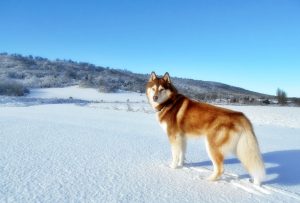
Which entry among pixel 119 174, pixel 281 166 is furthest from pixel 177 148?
pixel 281 166

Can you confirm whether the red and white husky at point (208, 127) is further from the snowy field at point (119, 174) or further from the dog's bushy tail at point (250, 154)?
the snowy field at point (119, 174)

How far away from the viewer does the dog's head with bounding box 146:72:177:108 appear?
21.3 ft

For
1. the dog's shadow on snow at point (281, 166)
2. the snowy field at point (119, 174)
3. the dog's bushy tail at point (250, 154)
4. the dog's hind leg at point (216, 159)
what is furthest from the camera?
the dog's shadow on snow at point (281, 166)

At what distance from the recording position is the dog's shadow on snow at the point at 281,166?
6062mm

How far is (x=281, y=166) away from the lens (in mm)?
7164

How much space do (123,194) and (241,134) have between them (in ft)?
6.81

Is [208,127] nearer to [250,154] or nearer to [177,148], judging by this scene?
[250,154]

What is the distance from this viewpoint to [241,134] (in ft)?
17.4

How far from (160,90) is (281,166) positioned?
3.11m

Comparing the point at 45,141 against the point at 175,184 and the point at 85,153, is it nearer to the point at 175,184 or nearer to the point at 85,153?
Answer: the point at 85,153

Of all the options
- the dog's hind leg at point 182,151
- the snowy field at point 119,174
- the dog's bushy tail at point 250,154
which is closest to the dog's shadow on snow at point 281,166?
the snowy field at point 119,174

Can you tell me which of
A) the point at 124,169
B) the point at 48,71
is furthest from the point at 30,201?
the point at 48,71

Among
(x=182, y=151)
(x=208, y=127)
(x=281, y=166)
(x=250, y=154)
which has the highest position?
(x=208, y=127)

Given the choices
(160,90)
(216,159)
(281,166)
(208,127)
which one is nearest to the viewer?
(216,159)
